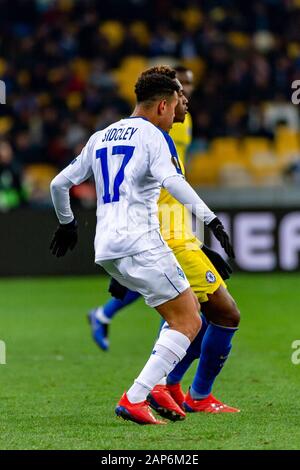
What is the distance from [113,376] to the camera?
26.7 ft

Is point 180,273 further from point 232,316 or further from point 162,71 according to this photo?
point 162,71

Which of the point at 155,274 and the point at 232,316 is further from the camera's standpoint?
the point at 232,316

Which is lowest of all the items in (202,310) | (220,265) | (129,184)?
(202,310)

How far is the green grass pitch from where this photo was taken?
18.0 ft

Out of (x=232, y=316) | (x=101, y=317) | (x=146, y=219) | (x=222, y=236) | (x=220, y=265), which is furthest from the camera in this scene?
(x=101, y=317)

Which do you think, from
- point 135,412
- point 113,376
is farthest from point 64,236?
point 113,376

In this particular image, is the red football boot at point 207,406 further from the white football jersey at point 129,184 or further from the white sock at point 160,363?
the white football jersey at point 129,184

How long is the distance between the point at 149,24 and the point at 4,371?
46.8 ft

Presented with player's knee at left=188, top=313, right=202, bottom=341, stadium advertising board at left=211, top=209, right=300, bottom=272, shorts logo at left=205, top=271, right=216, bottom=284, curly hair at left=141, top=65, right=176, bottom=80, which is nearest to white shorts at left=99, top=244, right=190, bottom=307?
player's knee at left=188, top=313, right=202, bottom=341

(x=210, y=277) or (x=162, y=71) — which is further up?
(x=162, y=71)

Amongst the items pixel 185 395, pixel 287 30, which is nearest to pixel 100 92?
pixel 287 30

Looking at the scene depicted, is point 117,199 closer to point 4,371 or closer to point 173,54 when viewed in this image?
point 4,371

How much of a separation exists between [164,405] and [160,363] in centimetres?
35

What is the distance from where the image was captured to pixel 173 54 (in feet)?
67.9
